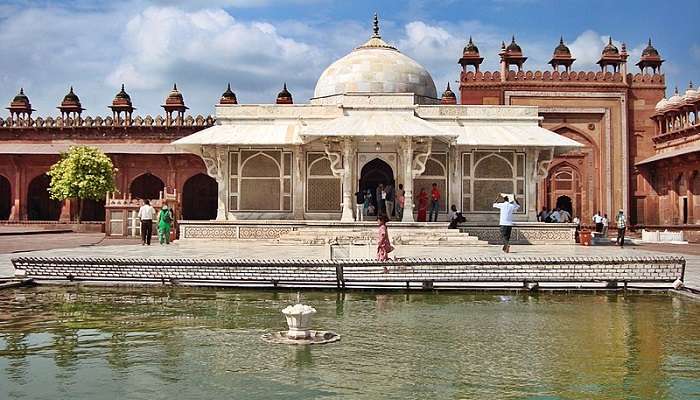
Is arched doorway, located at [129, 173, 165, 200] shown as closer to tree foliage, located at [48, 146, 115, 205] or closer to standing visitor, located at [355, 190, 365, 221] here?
tree foliage, located at [48, 146, 115, 205]

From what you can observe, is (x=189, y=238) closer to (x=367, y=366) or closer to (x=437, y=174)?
(x=437, y=174)

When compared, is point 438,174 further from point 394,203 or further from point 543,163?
point 543,163

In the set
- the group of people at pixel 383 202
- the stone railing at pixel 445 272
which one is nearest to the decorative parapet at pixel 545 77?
the group of people at pixel 383 202

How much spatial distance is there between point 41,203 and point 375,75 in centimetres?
1764

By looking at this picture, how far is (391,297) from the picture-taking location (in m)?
7.96

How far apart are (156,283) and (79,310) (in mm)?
1656

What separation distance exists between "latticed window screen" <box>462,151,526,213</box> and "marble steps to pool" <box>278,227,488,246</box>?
2.50 metres

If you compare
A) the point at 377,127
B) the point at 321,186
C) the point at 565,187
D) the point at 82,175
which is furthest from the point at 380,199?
the point at 565,187

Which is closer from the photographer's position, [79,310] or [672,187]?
[79,310]

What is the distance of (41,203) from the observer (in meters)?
31.9

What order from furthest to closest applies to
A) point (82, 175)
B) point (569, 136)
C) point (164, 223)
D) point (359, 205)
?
point (569, 136) < point (82, 175) < point (359, 205) < point (164, 223)

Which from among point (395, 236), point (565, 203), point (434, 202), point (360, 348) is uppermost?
point (565, 203)

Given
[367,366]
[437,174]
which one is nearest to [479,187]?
[437,174]

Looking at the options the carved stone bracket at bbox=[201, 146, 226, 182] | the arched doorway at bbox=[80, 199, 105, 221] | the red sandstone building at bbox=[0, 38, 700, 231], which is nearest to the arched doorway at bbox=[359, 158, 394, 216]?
the carved stone bracket at bbox=[201, 146, 226, 182]
